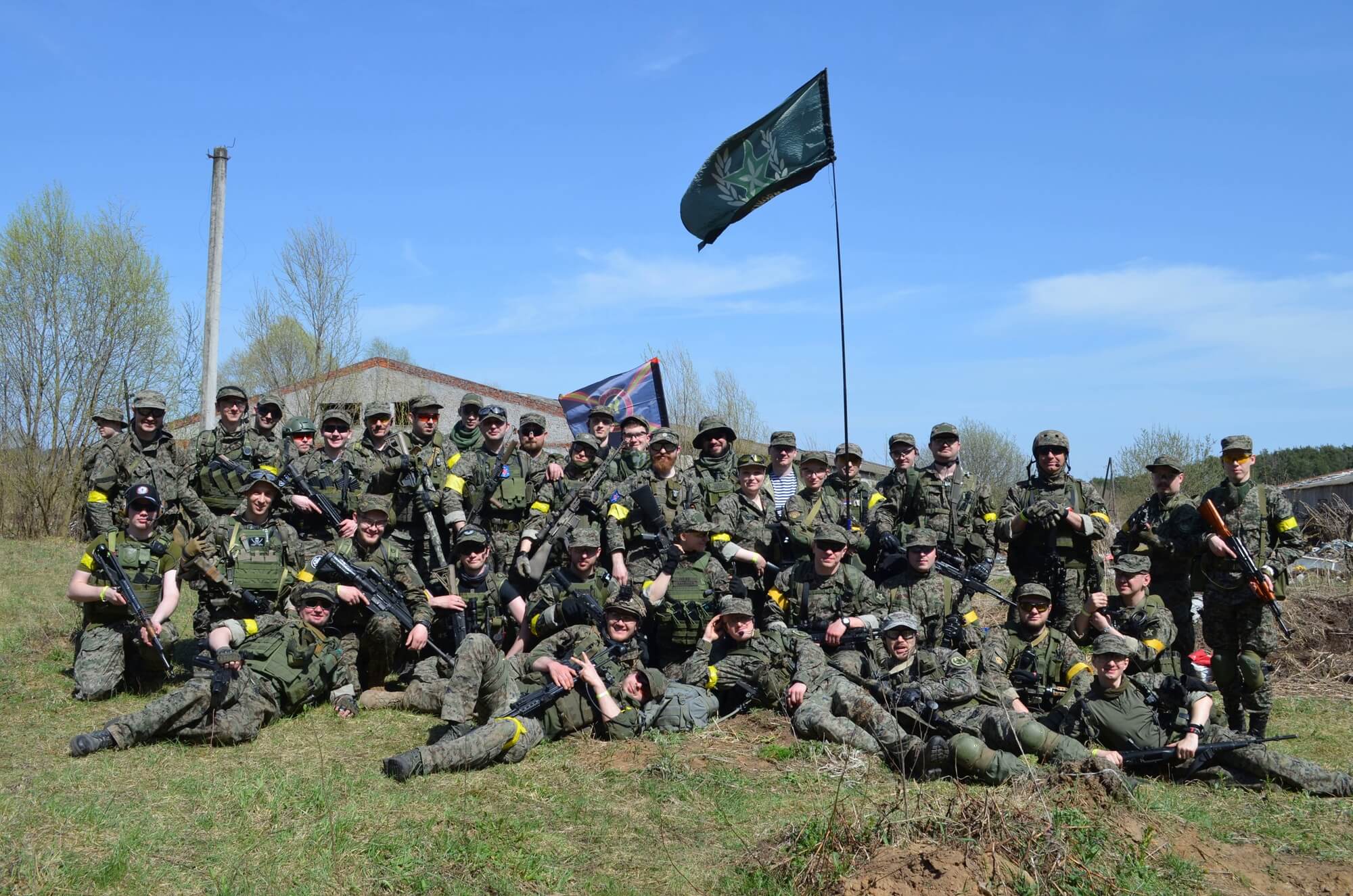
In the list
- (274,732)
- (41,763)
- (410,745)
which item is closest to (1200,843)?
(410,745)

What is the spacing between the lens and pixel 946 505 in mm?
10062

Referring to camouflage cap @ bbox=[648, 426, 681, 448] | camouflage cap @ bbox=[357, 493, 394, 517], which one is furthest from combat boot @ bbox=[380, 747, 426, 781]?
camouflage cap @ bbox=[648, 426, 681, 448]

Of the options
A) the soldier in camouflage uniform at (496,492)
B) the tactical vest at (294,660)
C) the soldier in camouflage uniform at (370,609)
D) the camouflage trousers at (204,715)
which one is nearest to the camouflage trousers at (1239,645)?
the soldier in camouflage uniform at (496,492)

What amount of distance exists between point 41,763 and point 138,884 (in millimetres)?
2505

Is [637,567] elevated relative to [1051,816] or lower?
elevated

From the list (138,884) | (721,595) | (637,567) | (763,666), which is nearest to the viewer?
(138,884)

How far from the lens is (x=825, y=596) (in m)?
9.05

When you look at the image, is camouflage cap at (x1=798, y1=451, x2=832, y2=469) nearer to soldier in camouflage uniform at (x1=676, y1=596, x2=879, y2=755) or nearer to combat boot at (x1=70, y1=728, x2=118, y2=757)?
soldier in camouflage uniform at (x1=676, y1=596, x2=879, y2=755)

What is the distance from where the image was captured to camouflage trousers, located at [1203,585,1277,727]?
8227 mm

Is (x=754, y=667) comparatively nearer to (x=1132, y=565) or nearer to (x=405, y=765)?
(x=405, y=765)

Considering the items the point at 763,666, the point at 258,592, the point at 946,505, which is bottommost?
the point at 763,666

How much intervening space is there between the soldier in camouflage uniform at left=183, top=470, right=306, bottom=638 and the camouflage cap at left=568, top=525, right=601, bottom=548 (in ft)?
8.49

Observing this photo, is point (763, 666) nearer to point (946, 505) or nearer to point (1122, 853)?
point (946, 505)

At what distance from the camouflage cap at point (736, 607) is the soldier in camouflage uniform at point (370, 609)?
2.61 meters
